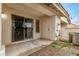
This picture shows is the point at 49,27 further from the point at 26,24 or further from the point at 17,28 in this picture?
the point at 17,28

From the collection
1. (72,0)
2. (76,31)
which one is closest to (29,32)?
(76,31)

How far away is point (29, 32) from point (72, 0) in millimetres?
5435

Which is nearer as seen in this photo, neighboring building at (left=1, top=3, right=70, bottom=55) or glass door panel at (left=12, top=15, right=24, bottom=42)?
neighboring building at (left=1, top=3, right=70, bottom=55)

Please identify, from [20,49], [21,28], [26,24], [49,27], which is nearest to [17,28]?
[21,28]

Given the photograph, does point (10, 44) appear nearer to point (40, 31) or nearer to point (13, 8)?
point (13, 8)

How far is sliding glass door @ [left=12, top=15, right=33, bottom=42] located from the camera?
7.29 m

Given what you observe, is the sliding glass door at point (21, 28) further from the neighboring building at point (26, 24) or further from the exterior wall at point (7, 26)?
the exterior wall at point (7, 26)

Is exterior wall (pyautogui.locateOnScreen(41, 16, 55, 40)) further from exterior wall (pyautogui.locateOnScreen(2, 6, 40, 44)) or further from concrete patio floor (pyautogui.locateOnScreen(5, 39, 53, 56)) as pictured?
exterior wall (pyautogui.locateOnScreen(2, 6, 40, 44))

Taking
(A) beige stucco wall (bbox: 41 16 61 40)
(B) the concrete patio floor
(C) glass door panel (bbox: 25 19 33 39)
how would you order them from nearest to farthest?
(B) the concrete patio floor
(C) glass door panel (bbox: 25 19 33 39)
(A) beige stucco wall (bbox: 41 16 61 40)

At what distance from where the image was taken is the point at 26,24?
28.1 ft

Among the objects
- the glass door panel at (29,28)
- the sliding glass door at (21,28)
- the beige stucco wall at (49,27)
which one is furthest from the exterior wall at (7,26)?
the beige stucco wall at (49,27)

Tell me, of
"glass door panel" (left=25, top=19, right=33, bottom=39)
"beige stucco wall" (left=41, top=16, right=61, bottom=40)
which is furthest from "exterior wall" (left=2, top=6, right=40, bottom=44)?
"beige stucco wall" (left=41, top=16, right=61, bottom=40)

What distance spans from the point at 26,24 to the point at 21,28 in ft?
2.21

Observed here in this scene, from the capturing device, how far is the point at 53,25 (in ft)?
32.9
